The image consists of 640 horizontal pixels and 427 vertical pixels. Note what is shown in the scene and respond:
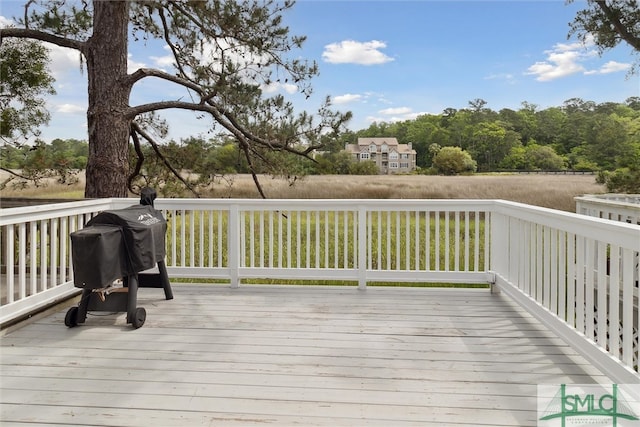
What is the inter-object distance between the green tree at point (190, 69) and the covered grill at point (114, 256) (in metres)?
2.16

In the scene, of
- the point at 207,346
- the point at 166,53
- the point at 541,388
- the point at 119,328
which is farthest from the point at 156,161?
the point at 541,388

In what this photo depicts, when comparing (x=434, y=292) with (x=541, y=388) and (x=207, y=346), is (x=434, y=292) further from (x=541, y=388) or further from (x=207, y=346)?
(x=207, y=346)

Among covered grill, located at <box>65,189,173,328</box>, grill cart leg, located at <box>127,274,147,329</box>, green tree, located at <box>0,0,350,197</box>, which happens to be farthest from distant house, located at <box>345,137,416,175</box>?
grill cart leg, located at <box>127,274,147,329</box>

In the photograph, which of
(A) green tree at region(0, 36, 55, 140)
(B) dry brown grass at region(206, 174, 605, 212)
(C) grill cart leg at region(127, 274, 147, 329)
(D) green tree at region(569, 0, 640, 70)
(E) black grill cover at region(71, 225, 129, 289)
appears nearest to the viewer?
(E) black grill cover at region(71, 225, 129, 289)

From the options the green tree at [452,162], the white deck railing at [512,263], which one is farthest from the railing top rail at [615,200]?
the green tree at [452,162]

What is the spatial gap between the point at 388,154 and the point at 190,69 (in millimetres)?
A: 7133

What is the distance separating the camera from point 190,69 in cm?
625

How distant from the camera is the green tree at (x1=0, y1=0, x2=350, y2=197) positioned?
5176mm

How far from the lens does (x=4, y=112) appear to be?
6.53m

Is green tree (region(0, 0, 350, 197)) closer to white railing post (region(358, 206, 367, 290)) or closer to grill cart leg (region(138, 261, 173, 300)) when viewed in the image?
grill cart leg (region(138, 261, 173, 300))

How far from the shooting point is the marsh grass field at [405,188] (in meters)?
6.72

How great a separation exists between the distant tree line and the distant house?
0.26 meters

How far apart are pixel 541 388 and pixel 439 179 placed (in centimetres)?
1027

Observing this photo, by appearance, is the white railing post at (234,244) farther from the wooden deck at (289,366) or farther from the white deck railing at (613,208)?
the white deck railing at (613,208)
